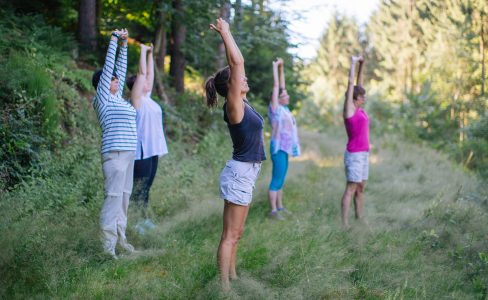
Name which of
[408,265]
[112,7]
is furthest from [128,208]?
[112,7]

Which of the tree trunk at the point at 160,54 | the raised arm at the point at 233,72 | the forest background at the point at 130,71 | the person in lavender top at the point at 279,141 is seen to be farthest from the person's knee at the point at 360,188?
the tree trunk at the point at 160,54

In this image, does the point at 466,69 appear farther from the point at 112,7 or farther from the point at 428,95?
the point at 112,7

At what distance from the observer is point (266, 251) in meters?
5.44

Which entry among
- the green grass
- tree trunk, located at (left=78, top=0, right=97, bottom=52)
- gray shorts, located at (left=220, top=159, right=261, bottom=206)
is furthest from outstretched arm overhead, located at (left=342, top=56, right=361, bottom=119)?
tree trunk, located at (left=78, top=0, right=97, bottom=52)

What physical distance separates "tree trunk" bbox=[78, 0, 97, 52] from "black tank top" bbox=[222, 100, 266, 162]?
686cm

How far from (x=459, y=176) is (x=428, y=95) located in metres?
8.75

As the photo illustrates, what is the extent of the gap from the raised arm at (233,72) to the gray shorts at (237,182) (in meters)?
0.41

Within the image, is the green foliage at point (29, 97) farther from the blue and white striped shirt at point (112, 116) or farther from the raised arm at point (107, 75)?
the raised arm at point (107, 75)

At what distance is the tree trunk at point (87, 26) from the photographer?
33.2 ft

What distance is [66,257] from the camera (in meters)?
4.59

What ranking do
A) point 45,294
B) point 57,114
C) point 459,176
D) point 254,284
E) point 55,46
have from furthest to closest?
point 459,176
point 55,46
point 57,114
point 254,284
point 45,294

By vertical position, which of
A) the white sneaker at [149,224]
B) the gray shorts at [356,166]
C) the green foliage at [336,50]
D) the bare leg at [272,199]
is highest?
the green foliage at [336,50]

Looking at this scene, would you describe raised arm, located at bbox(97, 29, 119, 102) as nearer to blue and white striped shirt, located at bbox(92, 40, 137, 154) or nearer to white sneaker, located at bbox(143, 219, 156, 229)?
blue and white striped shirt, located at bbox(92, 40, 137, 154)

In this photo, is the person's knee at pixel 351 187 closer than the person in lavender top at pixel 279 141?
Yes
